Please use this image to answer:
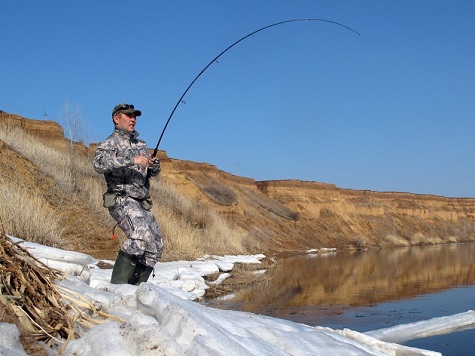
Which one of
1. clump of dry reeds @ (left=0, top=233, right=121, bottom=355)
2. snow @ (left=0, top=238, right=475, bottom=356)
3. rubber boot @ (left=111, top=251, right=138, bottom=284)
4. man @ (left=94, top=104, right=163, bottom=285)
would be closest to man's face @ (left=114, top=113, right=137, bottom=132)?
man @ (left=94, top=104, right=163, bottom=285)

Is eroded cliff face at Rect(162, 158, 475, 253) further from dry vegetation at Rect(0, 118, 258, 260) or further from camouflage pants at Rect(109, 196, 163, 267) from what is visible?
camouflage pants at Rect(109, 196, 163, 267)

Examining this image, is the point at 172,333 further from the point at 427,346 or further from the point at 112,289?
the point at 427,346

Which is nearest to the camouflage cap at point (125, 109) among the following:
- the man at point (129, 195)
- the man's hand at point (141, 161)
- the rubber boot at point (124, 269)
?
the man at point (129, 195)

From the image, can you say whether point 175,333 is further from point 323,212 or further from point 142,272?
point 323,212

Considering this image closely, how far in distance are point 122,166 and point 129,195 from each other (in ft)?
0.86

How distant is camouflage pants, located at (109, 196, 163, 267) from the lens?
4.53m

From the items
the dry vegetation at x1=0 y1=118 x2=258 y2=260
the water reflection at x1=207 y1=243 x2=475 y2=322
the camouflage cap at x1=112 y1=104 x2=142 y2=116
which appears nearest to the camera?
the camouflage cap at x1=112 y1=104 x2=142 y2=116

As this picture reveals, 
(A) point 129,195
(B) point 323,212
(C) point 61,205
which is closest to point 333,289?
(C) point 61,205

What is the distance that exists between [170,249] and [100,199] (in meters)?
1.99

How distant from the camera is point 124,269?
4.46 m

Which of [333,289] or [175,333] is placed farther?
[333,289]

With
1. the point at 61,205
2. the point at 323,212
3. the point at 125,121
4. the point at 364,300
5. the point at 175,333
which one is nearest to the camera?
the point at 175,333

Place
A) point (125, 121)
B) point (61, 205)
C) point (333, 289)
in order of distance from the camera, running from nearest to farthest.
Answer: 1. point (125, 121)
2. point (333, 289)
3. point (61, 205)

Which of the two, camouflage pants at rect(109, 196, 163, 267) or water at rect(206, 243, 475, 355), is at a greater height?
camouflage pants at rect(109, 196, 163, 267)
